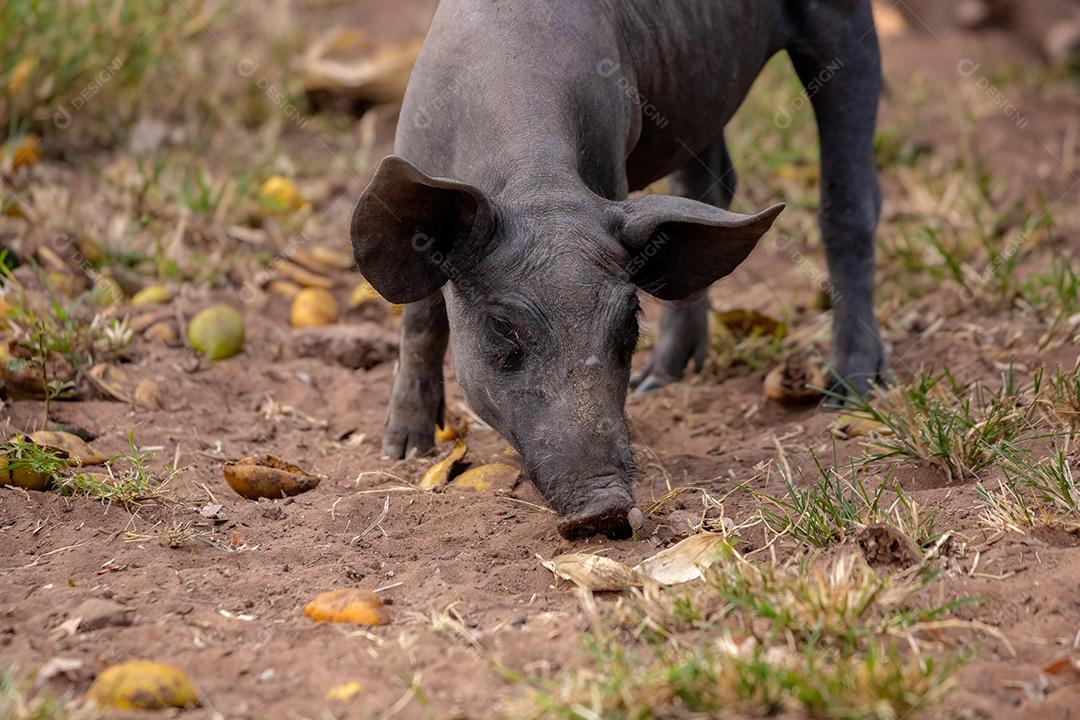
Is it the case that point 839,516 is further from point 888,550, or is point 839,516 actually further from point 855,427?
point 855,427

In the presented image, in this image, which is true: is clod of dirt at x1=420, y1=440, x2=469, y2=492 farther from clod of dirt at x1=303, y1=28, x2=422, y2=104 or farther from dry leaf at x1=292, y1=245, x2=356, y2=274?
clod of dirt at x1=303, y1=28, x2=422, y2=104

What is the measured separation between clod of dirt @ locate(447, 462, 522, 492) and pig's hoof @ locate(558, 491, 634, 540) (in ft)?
1.95

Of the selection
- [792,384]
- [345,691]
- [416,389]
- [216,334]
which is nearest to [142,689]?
[345,691]

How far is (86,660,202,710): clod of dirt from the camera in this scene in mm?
2754

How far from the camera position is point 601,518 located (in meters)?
3.64

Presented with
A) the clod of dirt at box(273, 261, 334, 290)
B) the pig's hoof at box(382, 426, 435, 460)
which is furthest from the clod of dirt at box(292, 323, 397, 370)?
the pig's hoof at box(382, 426, 435, 460)

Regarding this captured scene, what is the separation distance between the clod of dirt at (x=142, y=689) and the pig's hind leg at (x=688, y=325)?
313cm

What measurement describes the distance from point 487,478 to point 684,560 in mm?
1019

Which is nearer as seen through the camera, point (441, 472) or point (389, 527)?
point (389, 527)

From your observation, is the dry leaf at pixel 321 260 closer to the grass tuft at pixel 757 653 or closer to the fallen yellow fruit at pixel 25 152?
the fallen yellow fruit at pixel 25 152

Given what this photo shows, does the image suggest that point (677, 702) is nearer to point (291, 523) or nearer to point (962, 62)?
point (291, 523)

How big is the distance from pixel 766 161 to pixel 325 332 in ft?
9.86

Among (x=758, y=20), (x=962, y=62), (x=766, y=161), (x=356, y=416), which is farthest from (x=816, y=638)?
(x=962, y=62)

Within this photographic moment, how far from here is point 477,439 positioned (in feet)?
16.3
